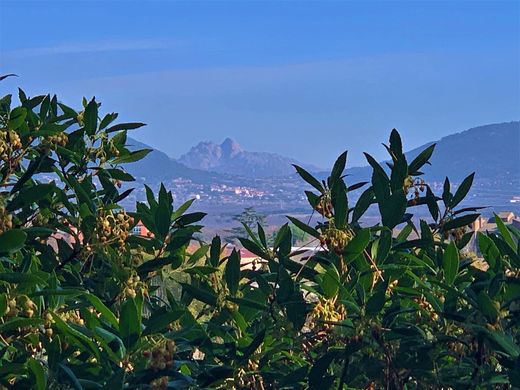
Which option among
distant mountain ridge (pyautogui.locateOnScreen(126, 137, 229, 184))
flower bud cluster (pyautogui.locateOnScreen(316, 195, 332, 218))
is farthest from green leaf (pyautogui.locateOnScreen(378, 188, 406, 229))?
distant mountain ridge (pyautogui.locateOnScreen(126, 137, 229, 184))

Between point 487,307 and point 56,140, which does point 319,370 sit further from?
point 56,140

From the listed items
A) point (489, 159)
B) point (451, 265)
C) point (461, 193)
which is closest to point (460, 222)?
point (461, 193)

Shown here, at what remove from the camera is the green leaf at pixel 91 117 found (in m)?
2.32

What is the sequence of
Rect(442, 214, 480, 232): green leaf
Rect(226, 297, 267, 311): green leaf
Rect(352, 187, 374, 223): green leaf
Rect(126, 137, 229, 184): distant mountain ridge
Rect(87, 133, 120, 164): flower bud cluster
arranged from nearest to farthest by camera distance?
Rect(226, 297, 267, 311): green leaf
Rect(352, 187, 374, 223): green leaf
Rect(442, 214, 480, 232): green leaf
Rect(87, 133, 120, 164): flower bud cluster
Rect(126, 137, 229, 184): distant mountain ridge

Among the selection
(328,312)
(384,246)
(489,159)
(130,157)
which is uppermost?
(489,159)

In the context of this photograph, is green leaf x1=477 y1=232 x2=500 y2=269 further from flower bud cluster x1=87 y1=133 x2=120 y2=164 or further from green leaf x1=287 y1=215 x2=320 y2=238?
flower bud cluster x1=87 y1=133 x2=120 y2=164

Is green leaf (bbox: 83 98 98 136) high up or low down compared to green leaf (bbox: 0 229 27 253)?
up

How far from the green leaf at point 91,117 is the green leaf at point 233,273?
654 mm

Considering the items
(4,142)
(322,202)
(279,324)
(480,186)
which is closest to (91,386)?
(279,324)

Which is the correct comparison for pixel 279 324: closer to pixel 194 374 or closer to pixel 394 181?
pixel 194 374

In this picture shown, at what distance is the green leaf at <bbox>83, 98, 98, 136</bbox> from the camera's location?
232cm

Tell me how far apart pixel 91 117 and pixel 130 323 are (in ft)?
3.14

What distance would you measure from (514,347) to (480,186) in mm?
147144

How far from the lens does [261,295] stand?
71.7 inches
